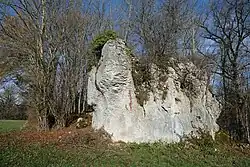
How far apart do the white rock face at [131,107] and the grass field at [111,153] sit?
2.61ft

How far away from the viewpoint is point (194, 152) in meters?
15.1

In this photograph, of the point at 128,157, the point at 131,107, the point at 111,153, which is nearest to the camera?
the point at 128,157

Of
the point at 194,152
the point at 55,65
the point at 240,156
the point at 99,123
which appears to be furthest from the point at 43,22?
the point at 240,156

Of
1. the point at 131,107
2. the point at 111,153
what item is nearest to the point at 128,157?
the point at 111,153

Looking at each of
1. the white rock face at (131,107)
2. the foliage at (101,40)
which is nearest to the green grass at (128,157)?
the white rock face at (131,107)

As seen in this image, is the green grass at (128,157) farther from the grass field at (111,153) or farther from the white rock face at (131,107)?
the white rock face at (131,107)

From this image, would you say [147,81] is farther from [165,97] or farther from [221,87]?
[221,87]

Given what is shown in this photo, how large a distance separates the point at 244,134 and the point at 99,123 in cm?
1270

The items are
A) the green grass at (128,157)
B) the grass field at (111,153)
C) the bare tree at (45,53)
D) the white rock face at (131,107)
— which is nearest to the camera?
the green grass at (128,157)

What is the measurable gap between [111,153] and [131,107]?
11.9 feet

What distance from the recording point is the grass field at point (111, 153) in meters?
12.0

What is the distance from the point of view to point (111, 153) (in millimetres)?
14070

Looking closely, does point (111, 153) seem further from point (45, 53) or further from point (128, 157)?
point (45, 53)

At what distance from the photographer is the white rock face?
1677cm
